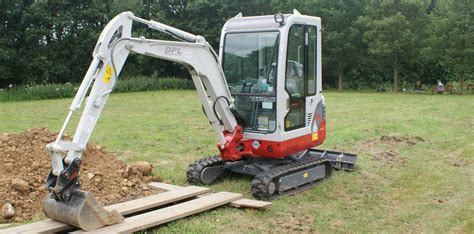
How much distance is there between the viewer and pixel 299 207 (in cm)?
644

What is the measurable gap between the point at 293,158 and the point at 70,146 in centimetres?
396

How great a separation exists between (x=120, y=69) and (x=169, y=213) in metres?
1.72

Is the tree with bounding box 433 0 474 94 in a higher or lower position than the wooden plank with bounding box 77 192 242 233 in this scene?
higher

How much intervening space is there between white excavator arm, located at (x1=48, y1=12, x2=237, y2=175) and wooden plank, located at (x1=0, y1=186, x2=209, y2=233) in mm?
649

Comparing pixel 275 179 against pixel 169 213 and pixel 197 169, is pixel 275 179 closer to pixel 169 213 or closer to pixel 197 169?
pixel 197 169

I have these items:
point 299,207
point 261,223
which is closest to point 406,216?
point 299,207

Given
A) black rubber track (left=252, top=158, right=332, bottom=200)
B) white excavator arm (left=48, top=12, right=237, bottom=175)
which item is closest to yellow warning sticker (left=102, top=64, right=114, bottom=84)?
white excavator arm (left=48, top=12, right=237, bottom=175)

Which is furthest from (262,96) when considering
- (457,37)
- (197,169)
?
(457,37)

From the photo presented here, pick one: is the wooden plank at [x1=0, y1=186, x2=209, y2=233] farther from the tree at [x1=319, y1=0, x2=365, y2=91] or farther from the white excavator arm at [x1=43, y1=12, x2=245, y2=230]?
the tree at [x1=319, y1=0, x2=365, y2=91]

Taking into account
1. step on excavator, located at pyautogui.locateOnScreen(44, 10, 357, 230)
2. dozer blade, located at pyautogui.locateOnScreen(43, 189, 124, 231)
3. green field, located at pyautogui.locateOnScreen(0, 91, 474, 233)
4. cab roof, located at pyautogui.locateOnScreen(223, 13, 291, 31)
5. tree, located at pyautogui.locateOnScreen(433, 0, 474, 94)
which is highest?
tree, located at pyautogui.locateOnScreen(433, 0, 474, 94)

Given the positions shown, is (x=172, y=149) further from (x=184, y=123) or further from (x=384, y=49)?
(x=384, y=49)

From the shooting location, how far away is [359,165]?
8820mm

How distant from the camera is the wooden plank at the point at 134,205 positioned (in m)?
5.00

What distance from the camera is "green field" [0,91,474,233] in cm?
584
